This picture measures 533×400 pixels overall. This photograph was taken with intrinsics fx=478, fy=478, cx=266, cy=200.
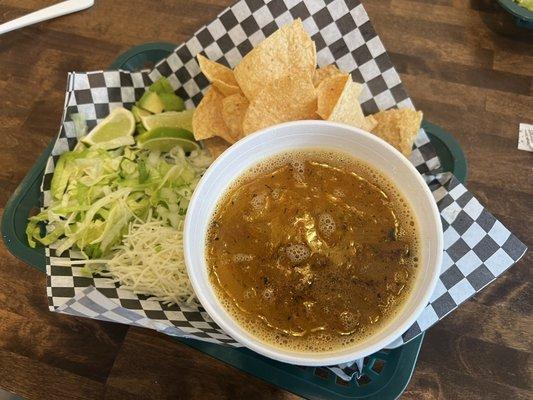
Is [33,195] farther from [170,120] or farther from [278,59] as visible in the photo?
[278,59]

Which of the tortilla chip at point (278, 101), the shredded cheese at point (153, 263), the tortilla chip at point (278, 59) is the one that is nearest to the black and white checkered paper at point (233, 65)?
the shredded cheese at point (153, 263)

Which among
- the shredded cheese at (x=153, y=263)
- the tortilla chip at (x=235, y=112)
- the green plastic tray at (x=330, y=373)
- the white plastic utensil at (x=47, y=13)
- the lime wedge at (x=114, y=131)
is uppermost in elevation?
the white plastic utensil at (x=47, y=13)

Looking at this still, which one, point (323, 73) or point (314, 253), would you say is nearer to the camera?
point (314, 253)

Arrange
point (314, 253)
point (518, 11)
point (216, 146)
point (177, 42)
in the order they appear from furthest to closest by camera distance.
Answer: point (177, 42), point (518, 11), point (216, 146), point (314, 253)

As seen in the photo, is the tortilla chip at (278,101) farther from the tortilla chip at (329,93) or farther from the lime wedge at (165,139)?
the lime wedge at (165,139)

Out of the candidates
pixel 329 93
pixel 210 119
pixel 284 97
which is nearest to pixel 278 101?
pixel 284 97

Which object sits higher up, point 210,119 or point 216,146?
point 210,119

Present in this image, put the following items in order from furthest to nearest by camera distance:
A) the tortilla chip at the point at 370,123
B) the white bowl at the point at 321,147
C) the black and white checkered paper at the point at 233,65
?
1. the tortilla chip at the point at 370,123
2. the black and white checkered paper at the point at 233,65
3. the white bowl at the point at 321,147
